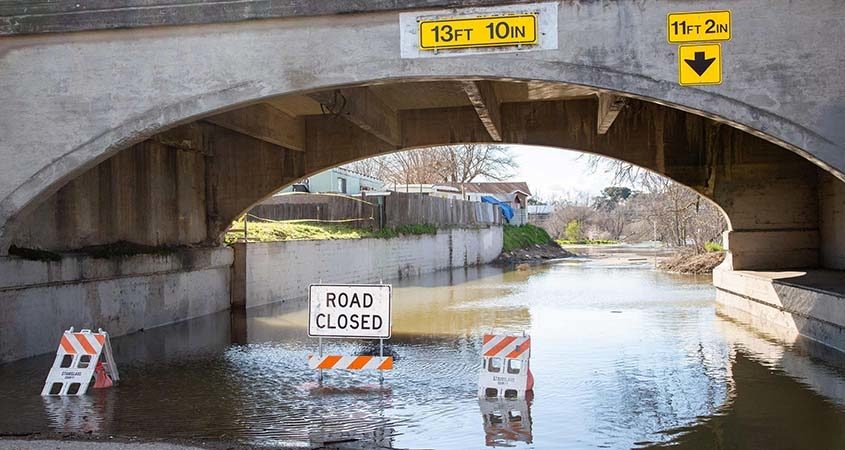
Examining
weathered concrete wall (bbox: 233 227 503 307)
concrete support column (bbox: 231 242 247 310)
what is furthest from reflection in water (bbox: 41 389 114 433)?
weathered concrete wall (bbox: 233 227 503 307)

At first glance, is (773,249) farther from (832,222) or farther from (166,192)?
(166,192)

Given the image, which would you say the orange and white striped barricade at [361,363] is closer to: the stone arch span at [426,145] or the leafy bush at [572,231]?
the stone arch span at [426,145]

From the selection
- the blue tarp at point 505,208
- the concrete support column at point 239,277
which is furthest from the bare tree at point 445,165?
the concrete support column at point 239,277

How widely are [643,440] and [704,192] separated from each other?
12.7m

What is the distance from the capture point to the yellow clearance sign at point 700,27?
9.22 metres

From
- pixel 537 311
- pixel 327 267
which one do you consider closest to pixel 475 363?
pixel 537 311

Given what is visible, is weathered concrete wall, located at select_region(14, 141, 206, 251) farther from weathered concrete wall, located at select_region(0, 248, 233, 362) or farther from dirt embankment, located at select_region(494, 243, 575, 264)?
dirt embankment, located at select_region(494, 243, 575, 264)

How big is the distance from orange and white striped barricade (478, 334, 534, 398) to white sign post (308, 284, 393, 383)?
1.20 meters

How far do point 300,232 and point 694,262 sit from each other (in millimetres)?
15670

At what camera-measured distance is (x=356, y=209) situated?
30188mm

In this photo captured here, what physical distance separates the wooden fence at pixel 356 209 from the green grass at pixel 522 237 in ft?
51.4

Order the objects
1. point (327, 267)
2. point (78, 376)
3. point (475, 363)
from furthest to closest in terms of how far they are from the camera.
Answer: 1. point (327, 267)
2. point (475, 363)
3. point (78, 376)

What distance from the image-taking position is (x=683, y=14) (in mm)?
9320

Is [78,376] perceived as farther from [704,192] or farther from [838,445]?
[704,192]
